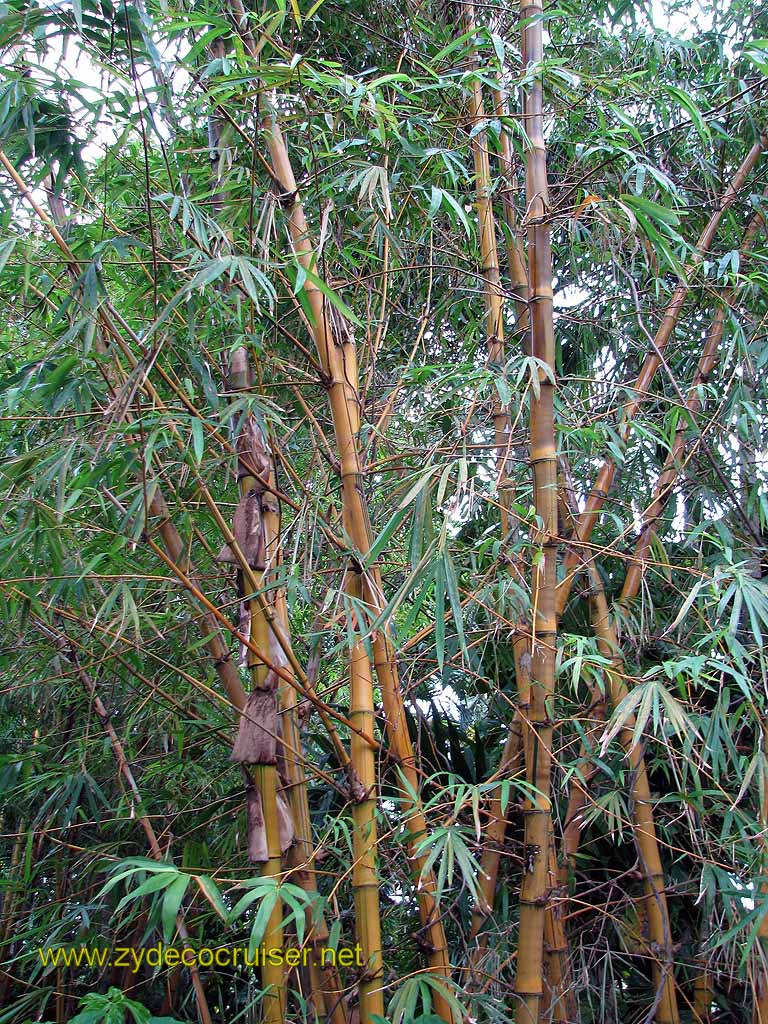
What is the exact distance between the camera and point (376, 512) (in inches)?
67.7

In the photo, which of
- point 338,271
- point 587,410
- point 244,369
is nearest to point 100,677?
point 244,369

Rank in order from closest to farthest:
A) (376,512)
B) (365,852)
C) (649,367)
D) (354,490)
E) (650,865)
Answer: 1. (365,852)
2. (354,490)
3. (376,512)
4. (650,865)
5. (649,367)

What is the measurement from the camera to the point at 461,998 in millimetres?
1533

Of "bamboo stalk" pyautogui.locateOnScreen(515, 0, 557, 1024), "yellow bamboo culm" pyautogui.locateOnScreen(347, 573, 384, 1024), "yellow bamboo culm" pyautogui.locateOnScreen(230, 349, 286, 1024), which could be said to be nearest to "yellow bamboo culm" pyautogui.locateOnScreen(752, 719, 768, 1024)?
"bamboo stalk" pyautogui.locateOnScreen(515, 0, 557, 1024)

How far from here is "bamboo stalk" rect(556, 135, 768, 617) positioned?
187cm

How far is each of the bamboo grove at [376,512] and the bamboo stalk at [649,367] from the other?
16 millimetres

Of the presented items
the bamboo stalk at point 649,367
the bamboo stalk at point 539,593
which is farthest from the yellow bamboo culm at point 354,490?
the bamboo stalk at point 649,367

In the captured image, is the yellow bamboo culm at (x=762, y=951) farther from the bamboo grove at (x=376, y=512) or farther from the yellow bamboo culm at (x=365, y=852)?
the yellow bamboo culm at (x=365, y=852)

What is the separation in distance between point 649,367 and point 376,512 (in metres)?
0.79

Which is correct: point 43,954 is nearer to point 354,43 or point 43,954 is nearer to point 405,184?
point 405,184

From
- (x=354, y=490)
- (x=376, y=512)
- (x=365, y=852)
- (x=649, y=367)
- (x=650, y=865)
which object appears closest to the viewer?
(x=365, y=852)

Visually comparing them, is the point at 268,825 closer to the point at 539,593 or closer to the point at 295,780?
the point at 295,780

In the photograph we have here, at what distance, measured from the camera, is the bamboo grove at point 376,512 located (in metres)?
1.47

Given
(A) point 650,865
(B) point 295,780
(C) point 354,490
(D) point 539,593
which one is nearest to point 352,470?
(C) point 354,490
